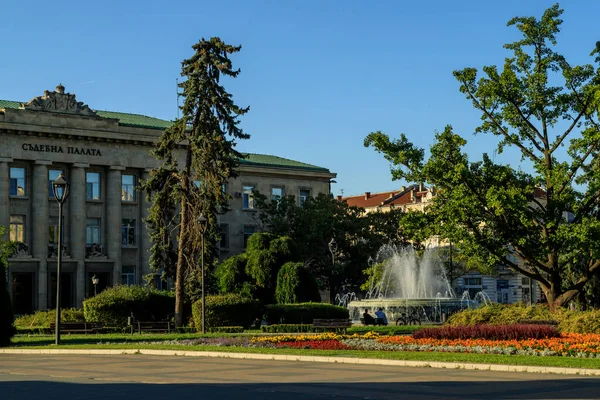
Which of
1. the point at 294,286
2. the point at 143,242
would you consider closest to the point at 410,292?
the point at 294,286

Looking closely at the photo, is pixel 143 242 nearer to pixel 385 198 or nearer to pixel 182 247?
pixel 182 247

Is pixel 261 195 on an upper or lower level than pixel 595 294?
upper

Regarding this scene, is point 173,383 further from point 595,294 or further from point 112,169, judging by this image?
point 112,169

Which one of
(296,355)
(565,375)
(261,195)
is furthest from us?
(261,195)

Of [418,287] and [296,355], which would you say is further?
[418,287]

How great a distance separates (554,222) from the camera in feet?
129

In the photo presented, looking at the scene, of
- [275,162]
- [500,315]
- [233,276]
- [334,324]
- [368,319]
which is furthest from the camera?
[275,162]

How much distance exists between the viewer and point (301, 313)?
5188 centimetres

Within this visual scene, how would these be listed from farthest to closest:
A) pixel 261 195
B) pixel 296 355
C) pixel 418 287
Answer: pixel 261 195
pixel 418 287
pixel 296 355

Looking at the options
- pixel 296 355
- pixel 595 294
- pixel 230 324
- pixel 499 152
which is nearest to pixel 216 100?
pixel 230 324

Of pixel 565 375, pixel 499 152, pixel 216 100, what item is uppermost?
pixel 216 100

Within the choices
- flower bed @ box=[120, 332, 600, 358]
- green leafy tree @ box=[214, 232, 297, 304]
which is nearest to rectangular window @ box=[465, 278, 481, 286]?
Result: green leafy tree @ box=[214, 232, 297, 304]

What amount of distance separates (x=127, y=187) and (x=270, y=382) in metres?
60.4

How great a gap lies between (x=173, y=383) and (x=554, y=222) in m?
24.5
